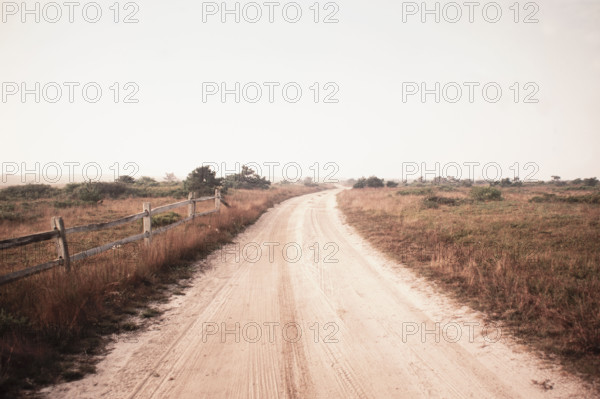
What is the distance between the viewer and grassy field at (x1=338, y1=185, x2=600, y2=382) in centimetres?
380

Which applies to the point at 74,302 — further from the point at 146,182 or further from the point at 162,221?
the point at 146,182

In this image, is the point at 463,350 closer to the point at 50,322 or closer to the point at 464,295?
the point at 464,295

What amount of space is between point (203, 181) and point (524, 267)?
74.2ft

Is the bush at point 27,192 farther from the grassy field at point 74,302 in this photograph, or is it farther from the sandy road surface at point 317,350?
the sandy road surface at point 317,350

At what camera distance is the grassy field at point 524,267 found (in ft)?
12.5

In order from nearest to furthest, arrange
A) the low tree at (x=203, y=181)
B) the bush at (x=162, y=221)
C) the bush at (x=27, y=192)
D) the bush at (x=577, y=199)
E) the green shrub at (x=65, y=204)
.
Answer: the bush at (x=162, y=221)
the green shrub at (x=65, y=204)
the bush at (x=577, y=199)
the bush at (x=27, y=192)
the low tree at (x=203, y=181)

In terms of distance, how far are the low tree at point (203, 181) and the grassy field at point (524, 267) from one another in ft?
49.3

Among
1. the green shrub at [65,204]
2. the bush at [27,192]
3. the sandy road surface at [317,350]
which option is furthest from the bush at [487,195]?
the bush at [27,192]

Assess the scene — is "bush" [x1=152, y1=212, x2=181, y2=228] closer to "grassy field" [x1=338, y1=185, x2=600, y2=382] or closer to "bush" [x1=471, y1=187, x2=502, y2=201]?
"grassy field" [x1=338, y1=185, x2=600, y2=382]

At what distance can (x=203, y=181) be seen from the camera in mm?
23969

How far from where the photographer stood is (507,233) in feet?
31.8

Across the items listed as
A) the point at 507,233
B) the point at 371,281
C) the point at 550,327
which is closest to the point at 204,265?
the point at 371,281

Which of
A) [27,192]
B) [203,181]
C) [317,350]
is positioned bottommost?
[317,350]

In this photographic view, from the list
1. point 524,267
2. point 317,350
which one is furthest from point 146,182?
point 524,267
